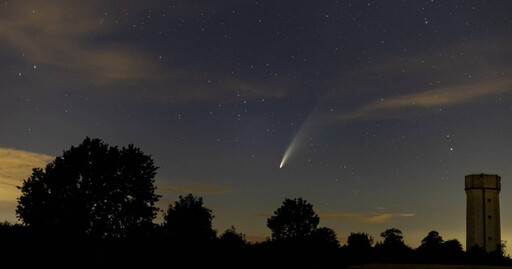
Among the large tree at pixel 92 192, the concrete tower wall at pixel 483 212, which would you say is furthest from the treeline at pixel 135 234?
the concrete tower wall at pixel 483 212

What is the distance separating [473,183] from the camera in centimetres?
8306

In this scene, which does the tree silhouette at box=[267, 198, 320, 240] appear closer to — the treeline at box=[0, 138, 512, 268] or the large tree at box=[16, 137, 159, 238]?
the treeline at box=[0, 138, 512, 268]

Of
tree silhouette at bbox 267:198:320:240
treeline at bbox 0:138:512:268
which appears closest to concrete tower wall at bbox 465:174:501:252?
treeline at bbox 0:138:512:268

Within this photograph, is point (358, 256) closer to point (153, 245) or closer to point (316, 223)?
point (153, 245)

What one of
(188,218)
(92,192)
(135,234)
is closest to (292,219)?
(188,218)

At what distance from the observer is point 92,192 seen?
148ft

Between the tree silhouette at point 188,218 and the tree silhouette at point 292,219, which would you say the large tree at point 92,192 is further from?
the tree silhouette at point 292,219

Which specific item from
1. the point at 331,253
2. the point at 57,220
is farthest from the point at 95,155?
the point at 331,253

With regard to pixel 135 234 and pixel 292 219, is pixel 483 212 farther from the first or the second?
pixel 135 234

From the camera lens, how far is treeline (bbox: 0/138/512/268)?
19.0 metres

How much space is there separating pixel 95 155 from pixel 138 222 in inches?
281

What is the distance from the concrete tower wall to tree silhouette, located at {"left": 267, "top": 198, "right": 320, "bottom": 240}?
24.9 metres

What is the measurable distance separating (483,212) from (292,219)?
2998 centimetres

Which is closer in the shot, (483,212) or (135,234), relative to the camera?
(135,234)
